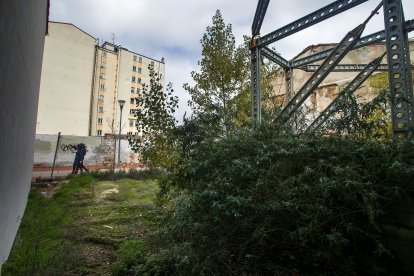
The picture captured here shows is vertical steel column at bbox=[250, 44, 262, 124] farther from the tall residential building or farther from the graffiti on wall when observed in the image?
the tall residential building

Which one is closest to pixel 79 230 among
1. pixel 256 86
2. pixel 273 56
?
pixel 256 86

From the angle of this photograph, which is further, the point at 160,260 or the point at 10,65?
the point at 160,260

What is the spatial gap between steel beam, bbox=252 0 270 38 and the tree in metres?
3.57

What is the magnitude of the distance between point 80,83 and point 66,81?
202 cm

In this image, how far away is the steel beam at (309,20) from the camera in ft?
14.0

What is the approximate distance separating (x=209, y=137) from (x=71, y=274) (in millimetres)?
2702

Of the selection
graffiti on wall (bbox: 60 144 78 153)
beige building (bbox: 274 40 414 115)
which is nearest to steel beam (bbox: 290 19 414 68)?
beige building (bbox: 274 40 414 115)

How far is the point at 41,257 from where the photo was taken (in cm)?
383

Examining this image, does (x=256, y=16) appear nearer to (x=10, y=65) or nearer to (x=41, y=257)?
(x=10, y=65)

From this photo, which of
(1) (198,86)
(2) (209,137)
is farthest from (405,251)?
(1) (198,86)

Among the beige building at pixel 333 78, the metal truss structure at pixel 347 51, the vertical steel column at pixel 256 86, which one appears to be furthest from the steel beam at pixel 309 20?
the beige building at pixel 333 78

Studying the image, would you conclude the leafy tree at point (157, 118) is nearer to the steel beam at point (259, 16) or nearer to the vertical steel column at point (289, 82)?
the steel beam at point (259, 16)

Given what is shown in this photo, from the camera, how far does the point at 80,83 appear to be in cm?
3769

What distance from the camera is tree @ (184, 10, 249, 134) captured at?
927cm
